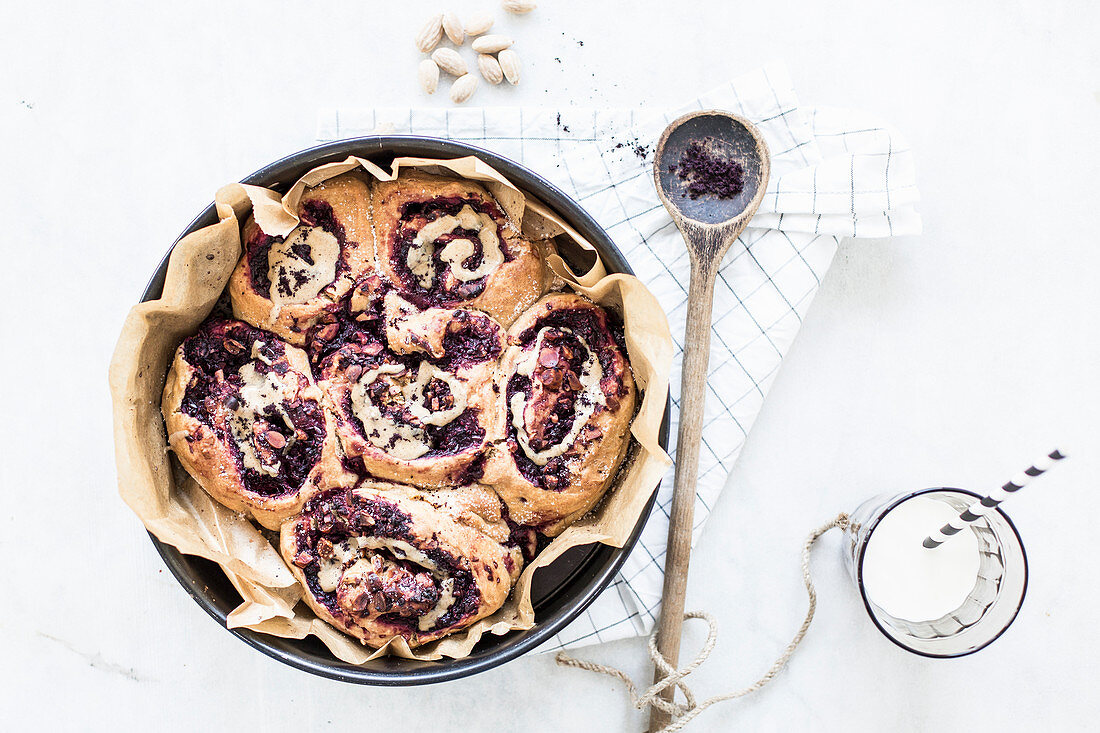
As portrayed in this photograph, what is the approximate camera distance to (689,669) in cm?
219

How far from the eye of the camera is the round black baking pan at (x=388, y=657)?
1.94 metres

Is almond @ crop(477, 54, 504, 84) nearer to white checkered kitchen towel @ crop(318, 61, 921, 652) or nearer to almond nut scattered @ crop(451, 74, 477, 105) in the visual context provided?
almond nut scattered @ crop(451, 74, 477, 105)

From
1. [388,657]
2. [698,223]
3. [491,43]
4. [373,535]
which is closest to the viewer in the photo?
[373,535]

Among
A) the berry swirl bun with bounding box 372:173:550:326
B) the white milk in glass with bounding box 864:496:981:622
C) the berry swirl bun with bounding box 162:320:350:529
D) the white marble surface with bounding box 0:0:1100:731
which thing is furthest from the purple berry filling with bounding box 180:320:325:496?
the white milk in glass with bounding box 864:496:981:622

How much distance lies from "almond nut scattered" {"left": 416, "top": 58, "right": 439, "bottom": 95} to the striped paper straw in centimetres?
178

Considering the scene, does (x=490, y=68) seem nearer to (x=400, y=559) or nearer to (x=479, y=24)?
(x=479, y=24)

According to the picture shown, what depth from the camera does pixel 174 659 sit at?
8.03ft

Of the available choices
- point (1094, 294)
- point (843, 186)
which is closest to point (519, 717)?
point (843, 186)

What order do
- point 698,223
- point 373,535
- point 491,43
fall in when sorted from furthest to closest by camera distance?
point 491,43, point 698,223, point 373,535

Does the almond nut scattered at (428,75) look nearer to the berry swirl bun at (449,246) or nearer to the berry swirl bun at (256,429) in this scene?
the berry swirl bun at (449,246)

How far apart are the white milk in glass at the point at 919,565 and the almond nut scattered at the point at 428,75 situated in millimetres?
1720

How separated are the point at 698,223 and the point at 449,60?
84cm

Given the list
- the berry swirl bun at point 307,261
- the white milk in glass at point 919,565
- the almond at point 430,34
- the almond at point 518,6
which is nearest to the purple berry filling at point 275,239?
the berry swirl bun at point 307,261

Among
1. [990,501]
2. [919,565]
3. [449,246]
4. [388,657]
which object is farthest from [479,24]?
[919,565]
